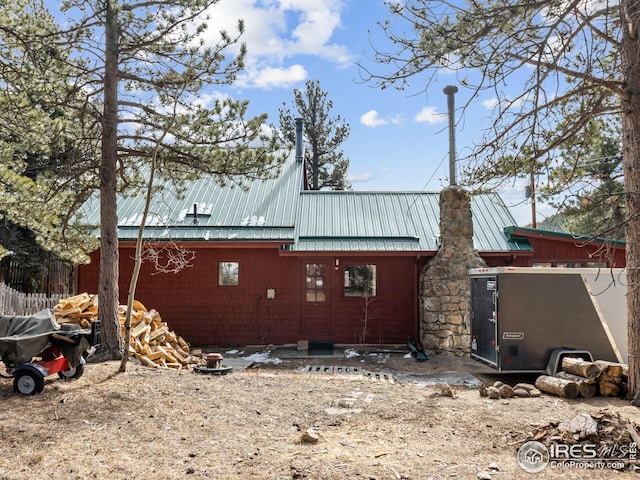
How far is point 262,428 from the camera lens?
5211 mm

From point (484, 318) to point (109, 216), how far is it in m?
7.05

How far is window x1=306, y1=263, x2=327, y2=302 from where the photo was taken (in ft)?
43.0

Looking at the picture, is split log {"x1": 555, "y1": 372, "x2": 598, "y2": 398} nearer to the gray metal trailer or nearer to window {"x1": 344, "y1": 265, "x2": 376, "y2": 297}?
the gray metal trailer

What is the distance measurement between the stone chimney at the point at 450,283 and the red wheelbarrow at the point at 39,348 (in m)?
7.83

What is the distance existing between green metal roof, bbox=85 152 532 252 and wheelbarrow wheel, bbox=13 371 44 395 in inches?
242

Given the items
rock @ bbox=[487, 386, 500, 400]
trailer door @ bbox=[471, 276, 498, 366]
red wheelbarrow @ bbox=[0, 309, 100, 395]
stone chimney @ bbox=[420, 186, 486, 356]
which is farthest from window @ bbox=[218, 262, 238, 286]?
rock @ bbox=[487, 386, 500, 400]

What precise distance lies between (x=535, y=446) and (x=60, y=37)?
884 centimetres

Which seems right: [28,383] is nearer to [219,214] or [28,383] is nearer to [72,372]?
[72,372]

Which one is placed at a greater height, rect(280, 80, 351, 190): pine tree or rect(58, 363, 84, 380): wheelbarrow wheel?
rect(280, 80, 351, 190): pine tree

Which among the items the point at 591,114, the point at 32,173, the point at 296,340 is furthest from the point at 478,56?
the point at 32,173

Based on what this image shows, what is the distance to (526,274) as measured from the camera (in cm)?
838

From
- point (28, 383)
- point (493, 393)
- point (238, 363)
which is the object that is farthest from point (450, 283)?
point (28, 383)

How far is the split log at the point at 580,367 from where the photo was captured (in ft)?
23.3

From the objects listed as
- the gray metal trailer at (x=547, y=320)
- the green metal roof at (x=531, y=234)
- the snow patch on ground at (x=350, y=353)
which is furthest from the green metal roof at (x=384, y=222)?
the gray metal trailer at (x=547, y=320)
